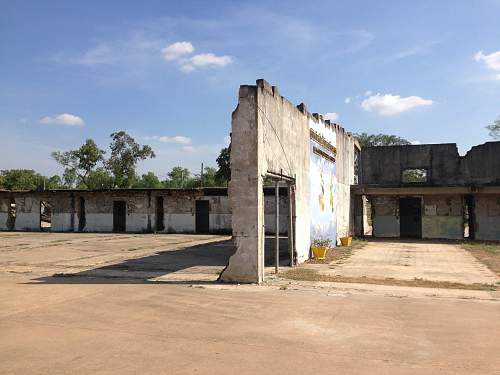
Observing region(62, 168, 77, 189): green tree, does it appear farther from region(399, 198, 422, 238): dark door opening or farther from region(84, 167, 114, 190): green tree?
region(399, 198, 422, 238): dark door opening

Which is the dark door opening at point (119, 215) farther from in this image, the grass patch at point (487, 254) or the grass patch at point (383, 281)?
the grass patch at point (383, 281)

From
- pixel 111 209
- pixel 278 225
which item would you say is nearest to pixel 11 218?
pixel 111 209

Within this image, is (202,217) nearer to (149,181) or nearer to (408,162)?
(408,162)

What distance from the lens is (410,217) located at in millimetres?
28250

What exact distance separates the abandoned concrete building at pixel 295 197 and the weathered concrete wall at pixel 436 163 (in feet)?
0.20

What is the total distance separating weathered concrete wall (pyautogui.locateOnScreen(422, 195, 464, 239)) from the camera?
26439mm

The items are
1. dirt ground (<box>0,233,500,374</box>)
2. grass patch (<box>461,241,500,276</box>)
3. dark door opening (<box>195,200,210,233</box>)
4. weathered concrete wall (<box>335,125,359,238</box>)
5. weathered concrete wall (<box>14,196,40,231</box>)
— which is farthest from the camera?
weathered concrete wall (<box>14,196,40,231</box>)

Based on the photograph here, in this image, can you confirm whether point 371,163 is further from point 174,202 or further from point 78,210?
point 78,210

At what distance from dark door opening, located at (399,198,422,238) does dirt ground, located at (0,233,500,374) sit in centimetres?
1841

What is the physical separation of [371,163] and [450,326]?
995 inches

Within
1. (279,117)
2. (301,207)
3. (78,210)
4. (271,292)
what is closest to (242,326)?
(271,292)

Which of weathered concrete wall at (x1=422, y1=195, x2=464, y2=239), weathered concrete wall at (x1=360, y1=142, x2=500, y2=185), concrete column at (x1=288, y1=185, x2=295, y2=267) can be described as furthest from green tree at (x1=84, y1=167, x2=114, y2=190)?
concrete column at (x1=288, y1=185, x2=295, y2=267)

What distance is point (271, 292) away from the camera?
10070 mm

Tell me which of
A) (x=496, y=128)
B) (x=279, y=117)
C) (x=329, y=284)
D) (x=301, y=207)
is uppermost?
(x=496, y=128)
